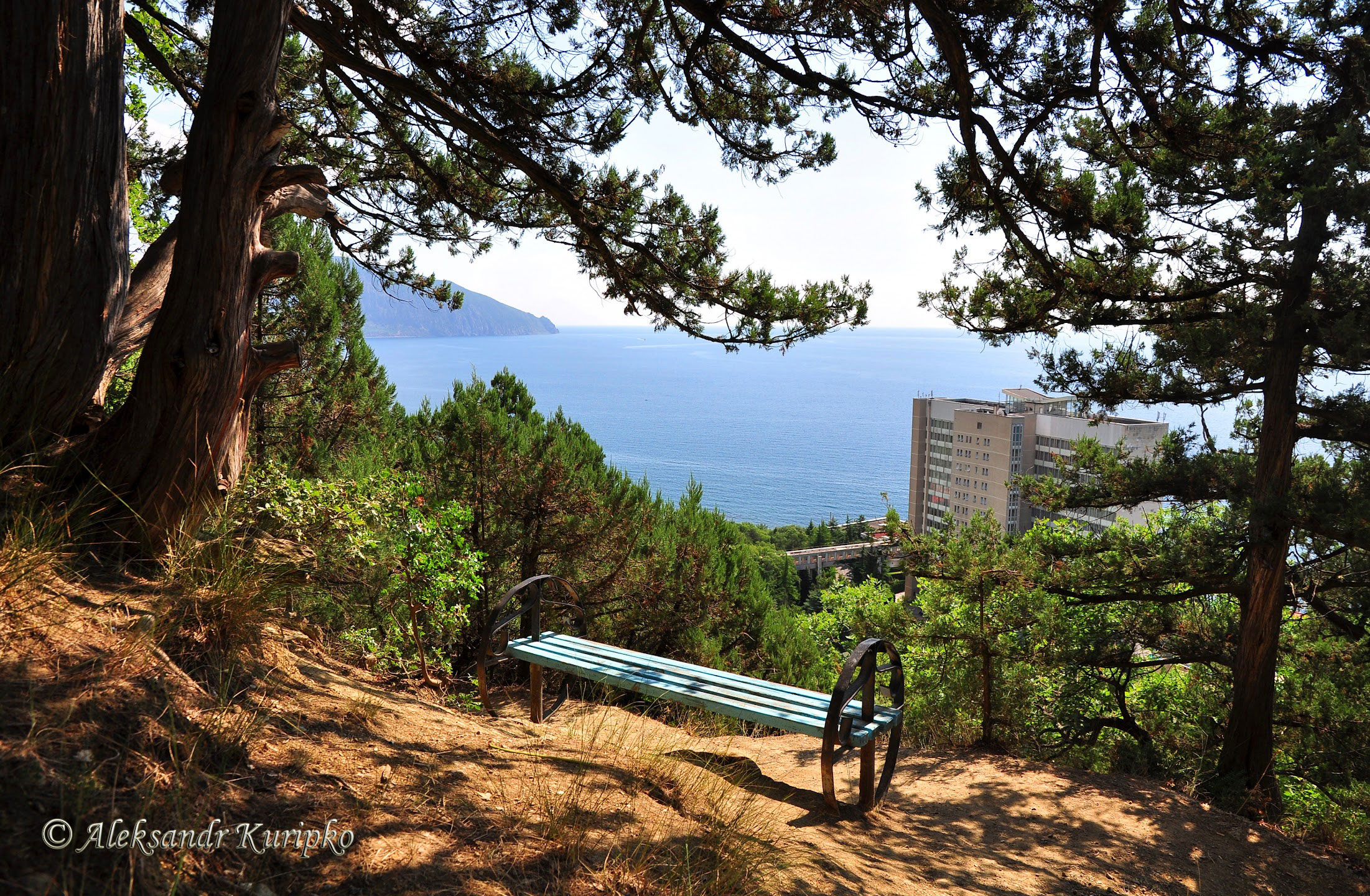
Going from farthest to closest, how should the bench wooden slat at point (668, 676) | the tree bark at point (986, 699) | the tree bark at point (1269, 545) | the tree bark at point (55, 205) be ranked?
the tree bark at point (986, 699), the tree bark at point (1269, 545), the bench wooden slat at point (668, 676), the tree bark at point (55, 205)

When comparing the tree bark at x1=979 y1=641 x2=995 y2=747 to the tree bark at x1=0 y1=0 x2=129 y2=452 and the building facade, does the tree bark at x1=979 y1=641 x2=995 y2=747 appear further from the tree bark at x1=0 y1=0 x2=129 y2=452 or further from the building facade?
the building facade

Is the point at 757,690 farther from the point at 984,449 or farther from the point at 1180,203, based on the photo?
the point at 984,449

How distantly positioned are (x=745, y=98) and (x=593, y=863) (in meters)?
4.97

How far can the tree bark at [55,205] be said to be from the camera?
9.01 ft

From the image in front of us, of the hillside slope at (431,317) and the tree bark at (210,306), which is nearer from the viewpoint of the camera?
the tree bark at (210,306)

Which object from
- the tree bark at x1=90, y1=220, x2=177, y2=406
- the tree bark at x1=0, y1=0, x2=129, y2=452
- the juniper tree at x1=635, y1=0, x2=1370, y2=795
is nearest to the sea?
the juniper tree at x1=635, y1=0, x2=1370, y2=795

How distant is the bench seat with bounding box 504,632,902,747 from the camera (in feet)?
12.3

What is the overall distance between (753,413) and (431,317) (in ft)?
289

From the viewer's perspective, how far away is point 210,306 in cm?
311

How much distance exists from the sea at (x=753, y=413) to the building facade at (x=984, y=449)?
6.04 ft

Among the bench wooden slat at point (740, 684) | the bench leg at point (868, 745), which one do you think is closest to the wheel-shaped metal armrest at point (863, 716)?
the bench leg at point (868, 745)

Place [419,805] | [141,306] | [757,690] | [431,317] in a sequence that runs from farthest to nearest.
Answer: [431,317], [757,690], [141,306], [419,805]

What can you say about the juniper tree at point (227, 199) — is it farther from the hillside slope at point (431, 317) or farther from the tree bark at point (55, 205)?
the hillside slope at point (431, 317)

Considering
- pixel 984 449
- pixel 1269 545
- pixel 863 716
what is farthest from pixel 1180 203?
pixel 984 449
